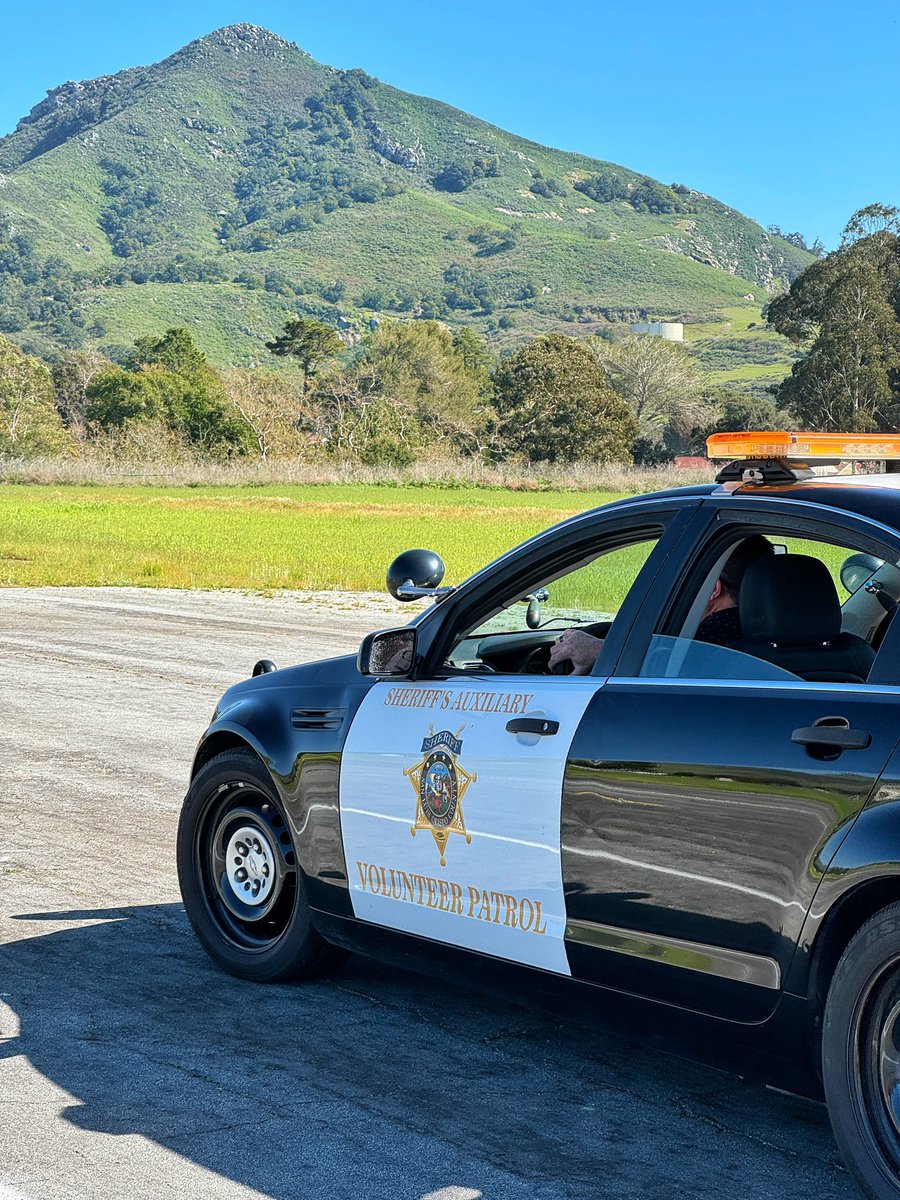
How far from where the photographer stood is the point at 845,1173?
393 centimetres

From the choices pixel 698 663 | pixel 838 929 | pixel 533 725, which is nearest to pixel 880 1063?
pixel 838 929

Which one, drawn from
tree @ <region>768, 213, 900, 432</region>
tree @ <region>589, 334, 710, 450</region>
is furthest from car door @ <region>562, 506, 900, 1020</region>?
tree @ <region>589, 334, 710, 450</region>

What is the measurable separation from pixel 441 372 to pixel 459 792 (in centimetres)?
12815

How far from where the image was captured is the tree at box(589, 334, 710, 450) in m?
113

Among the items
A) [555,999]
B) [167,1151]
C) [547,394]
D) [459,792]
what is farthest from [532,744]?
[547,394]

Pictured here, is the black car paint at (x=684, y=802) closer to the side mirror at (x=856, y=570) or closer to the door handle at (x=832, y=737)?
the door handle at (x=832, y=737)

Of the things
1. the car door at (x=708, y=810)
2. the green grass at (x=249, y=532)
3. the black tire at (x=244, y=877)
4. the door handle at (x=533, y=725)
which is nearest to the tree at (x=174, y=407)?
the green grass at (x=249, y=532)

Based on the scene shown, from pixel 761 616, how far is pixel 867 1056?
1.17 metres

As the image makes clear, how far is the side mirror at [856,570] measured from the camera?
14.8ft

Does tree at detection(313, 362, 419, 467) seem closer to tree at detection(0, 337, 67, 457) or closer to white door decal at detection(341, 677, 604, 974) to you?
tree at detection(0, 337, 67, 457)

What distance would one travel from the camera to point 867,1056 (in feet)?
11.7

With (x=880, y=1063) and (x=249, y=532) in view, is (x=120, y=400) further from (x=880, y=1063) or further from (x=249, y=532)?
(x=880, y=1063)

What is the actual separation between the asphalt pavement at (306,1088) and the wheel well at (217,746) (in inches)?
28.0

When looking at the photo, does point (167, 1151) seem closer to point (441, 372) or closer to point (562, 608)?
point (562, 608)
